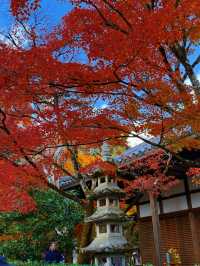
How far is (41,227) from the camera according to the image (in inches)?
467

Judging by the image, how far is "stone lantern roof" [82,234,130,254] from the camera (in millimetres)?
7637

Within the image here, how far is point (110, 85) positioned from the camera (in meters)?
7.10

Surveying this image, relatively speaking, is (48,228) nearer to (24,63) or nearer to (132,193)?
(132,193)

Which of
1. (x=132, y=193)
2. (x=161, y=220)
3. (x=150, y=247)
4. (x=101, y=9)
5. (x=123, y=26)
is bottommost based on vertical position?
(x=150, y=247)

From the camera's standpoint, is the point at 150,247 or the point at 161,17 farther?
the point at 150,247

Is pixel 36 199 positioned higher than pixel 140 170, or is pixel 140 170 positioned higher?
pixel 140 170

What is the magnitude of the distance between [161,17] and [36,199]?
8084 mm

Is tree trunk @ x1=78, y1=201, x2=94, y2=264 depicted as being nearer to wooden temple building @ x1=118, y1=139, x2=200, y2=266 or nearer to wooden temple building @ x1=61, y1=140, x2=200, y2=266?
wooden temple building @ x1=61, y1=140, x2=200, y2=266

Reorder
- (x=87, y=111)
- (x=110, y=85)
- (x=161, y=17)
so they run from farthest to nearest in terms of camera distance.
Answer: (x=87, y=111)
(x=110, y=85)
(x=161, y=17)

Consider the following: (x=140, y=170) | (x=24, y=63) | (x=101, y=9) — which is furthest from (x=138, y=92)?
(x=140, y=170)

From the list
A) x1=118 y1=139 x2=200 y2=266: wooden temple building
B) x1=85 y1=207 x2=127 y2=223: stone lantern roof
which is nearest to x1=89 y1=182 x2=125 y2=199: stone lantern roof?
x1=85 y1=207 x2=127 y2=223: stone lantern roof

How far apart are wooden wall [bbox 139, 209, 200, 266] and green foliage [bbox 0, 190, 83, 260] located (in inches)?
131

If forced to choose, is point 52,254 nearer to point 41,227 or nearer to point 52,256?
point 52,256

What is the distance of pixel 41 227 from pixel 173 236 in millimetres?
4780
